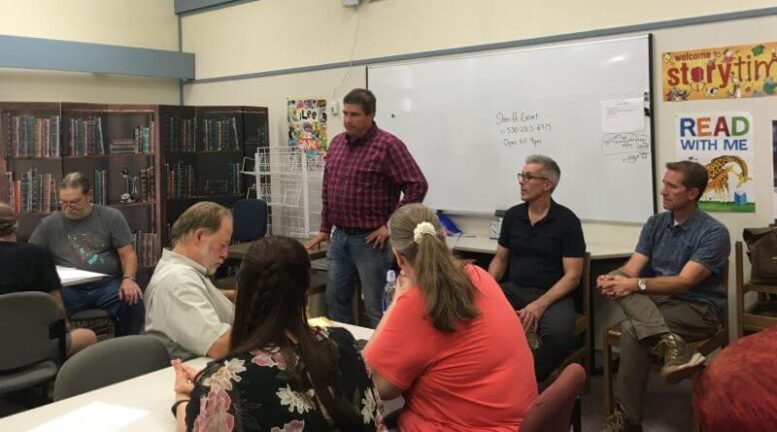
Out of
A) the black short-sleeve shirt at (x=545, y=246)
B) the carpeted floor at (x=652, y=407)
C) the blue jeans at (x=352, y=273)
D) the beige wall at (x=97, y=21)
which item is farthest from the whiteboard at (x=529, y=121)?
the beige wall at (x=97, y=21)

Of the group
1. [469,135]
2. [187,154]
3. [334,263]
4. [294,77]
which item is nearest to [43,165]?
[187,154]

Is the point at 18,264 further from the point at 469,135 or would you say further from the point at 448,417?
Answer: the point at 469,135

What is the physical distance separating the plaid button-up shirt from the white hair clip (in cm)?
174

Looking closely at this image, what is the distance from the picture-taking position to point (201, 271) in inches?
96.0

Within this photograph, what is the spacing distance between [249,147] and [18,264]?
2.96 m

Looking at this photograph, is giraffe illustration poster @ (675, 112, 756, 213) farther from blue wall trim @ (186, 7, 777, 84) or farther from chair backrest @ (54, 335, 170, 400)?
chair backrest @ (54, 335, 170, 400)

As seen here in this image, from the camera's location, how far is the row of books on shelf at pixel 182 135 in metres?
5.55

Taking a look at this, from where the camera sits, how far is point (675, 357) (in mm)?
2955

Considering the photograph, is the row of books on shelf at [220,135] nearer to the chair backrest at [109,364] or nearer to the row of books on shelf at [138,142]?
the row of books on shelf at [138,142]

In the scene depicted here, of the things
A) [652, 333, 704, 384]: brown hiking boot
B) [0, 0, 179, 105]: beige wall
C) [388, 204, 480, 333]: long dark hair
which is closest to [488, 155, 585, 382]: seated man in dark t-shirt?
[652, 333, 704, 384]: brown hiking boot

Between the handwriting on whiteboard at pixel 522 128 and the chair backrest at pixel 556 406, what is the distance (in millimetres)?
2734

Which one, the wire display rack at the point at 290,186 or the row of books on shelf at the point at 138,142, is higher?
the row of books on shelf at the point at 138,142

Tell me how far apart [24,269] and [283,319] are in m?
2.16

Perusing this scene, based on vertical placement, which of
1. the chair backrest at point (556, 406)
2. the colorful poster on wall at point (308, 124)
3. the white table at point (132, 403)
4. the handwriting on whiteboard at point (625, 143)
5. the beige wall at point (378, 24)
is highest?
the beige wall at point (378, 24)
